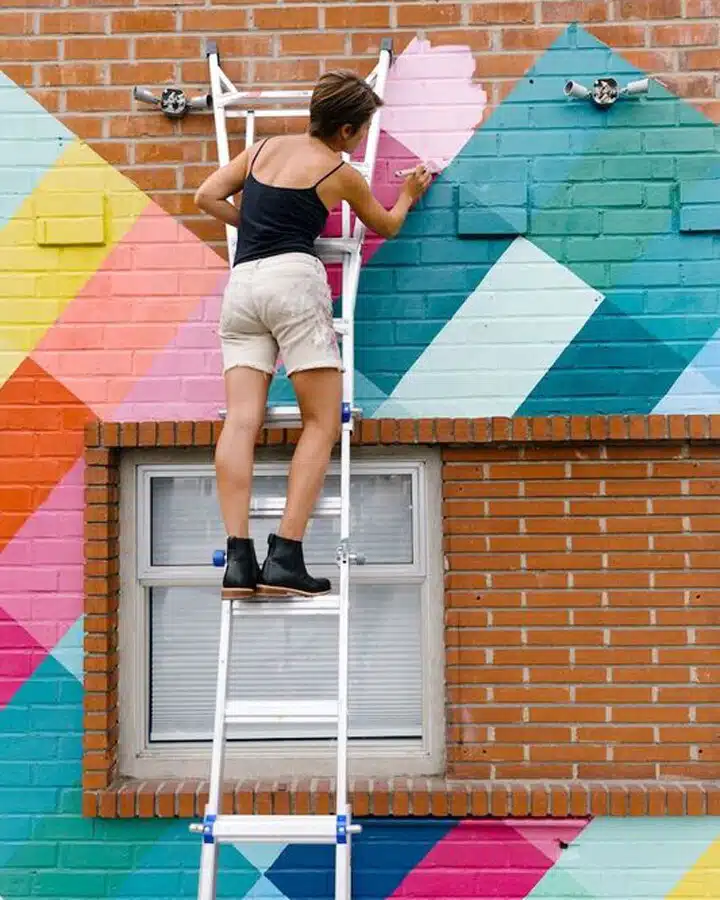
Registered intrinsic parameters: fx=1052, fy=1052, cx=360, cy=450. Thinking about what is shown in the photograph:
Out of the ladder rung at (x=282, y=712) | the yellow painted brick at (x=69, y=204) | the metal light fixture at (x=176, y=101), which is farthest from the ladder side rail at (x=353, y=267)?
the yellow painted brick at (x=69, y=204)

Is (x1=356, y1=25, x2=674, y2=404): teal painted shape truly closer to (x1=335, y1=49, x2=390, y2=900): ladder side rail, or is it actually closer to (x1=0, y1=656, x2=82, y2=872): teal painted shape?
(x1=335, y1=49, x2=390, y2=900): ladder side rail

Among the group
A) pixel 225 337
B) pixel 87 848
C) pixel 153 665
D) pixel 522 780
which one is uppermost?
pixel 225 337

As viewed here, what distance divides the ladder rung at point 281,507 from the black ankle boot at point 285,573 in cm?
23

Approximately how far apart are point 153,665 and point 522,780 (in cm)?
152

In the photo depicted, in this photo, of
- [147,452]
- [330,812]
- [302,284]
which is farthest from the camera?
[147,452]

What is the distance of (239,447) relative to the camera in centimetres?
343

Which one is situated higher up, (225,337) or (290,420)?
(225,337)

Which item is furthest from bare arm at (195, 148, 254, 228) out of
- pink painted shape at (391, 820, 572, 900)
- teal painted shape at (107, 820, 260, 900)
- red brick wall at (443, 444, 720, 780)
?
pink painted shape at (391, 820, 572, 900)

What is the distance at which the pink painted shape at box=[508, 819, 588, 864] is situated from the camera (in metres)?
3.96

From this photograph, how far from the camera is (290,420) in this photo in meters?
3.65

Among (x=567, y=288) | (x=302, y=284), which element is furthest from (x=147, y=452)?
(x=567, y=288)

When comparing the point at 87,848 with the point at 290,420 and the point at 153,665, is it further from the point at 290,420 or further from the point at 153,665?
the point at 290,420

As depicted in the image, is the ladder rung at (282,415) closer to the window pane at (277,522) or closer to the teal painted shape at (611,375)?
the window pane at (277,522)

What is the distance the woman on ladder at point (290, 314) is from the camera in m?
3.40
